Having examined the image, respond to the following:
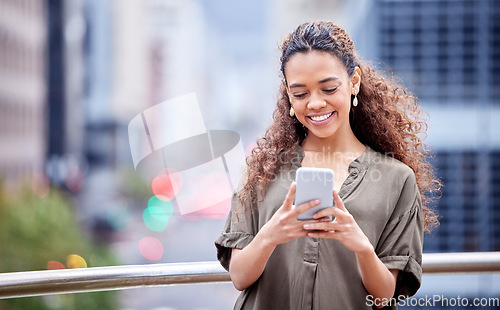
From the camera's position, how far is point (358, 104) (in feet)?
5.62

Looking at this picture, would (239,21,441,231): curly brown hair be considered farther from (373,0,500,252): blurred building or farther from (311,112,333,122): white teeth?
(373,0,500,252): blurred building

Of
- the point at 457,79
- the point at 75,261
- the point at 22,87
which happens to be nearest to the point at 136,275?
the point at 75,261

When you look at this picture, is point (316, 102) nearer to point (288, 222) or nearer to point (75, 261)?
point (288, 222)

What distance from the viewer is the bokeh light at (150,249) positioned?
60.8 meters

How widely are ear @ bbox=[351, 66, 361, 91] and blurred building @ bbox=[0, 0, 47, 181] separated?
40661 mm

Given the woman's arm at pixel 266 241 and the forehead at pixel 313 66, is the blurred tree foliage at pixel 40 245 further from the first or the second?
the forehead at pixel 313 66

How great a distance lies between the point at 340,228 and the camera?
131cm

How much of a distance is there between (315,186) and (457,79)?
47943mm

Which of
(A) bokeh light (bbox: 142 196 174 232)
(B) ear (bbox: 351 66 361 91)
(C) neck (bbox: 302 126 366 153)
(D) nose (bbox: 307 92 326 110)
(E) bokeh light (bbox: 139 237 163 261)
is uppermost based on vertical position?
(B) ear (bbox: 351 66 361 91)

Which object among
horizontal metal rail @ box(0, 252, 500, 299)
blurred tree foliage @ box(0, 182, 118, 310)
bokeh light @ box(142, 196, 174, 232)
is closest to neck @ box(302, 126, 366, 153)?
horizontal metal rail @ box(0, 252, 500, 299)

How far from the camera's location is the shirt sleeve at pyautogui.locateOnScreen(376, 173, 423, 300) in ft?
4.80

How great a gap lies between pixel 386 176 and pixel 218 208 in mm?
66855

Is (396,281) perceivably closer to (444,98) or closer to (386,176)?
(386,176)

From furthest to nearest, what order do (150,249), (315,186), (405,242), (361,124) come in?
(150,249)
(361,124)
(405,242)
(315,186)
